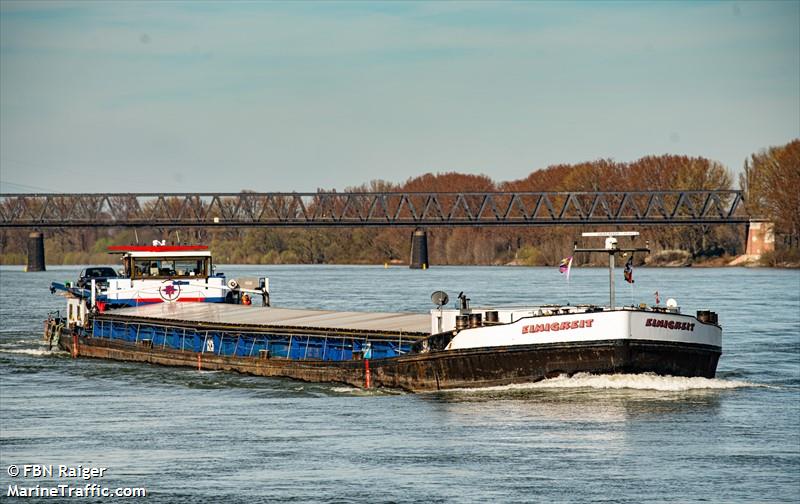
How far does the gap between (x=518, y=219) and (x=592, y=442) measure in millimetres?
155497

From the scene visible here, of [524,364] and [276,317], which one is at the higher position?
[276,317]

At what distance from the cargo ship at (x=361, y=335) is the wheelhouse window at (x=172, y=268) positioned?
0.05 meters

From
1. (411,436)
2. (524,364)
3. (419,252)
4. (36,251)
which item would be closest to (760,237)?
(419,252)

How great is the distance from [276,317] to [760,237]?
131 m

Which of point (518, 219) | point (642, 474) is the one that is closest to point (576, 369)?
point (642, 474)

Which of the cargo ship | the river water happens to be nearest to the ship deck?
the cargo ship

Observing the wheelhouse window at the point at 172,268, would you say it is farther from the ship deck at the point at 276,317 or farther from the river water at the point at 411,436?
the river water at the point at 411,436

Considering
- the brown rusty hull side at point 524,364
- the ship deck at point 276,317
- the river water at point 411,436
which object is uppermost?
the ship deck at point 276,317

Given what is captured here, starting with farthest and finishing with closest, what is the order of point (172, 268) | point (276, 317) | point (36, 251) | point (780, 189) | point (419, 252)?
point (36, 251), point (419, 252), point (780, 189), point (172, 268), point (276, 317)

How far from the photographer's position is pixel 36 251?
19775cm

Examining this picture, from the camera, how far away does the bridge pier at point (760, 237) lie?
6644 inches

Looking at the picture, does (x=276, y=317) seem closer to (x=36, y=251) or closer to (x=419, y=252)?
(x=419, y=252)

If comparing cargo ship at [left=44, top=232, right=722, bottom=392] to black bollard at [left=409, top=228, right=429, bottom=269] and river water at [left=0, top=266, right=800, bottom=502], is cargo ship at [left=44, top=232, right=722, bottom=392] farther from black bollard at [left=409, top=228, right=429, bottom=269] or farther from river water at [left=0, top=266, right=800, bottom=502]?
black bollard at [left=409, top=228, right=429, bottom=269]

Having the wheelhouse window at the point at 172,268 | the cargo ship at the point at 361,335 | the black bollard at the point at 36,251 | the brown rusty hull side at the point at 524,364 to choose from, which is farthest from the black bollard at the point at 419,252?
the brown rusty hull side at the point at 524,364
